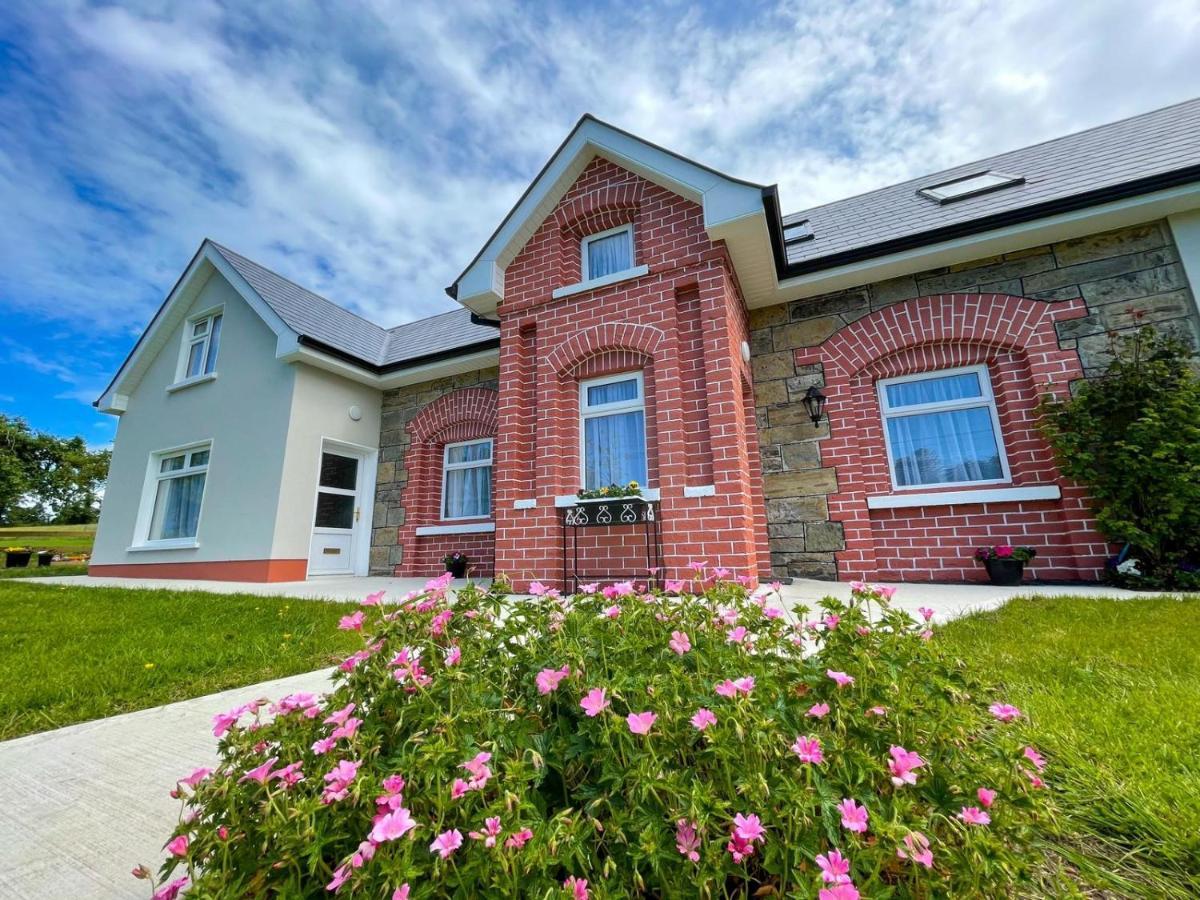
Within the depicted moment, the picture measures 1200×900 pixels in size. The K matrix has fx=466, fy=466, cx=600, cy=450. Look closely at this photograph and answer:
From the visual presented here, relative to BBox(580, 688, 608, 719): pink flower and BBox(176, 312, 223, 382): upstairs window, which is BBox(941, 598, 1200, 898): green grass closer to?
BBox(580, 688, 608, 719): pink flower

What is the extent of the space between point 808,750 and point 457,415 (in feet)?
26.1

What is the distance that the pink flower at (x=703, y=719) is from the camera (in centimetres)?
92

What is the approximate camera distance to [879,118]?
7613 millimetres

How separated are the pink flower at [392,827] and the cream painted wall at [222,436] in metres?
8.01

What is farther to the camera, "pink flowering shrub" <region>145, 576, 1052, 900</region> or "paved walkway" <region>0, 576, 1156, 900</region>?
"paved walkway" <region>0, 576, 1156, 900</region>

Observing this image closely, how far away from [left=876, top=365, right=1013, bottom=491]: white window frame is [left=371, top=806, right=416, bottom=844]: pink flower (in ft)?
20.3

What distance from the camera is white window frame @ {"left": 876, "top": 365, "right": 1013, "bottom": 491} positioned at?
5.29 meters

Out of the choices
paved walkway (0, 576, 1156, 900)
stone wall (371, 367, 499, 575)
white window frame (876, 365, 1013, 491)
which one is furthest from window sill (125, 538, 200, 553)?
white window frame (876, 365, 1013, 491)

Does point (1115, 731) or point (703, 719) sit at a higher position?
point (703, 719)

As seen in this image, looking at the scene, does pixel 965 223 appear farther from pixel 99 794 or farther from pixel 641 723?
pixel 99 794

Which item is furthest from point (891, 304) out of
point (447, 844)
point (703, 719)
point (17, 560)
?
point (17, 560)

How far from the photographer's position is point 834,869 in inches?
27.6

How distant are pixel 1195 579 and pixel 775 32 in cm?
757

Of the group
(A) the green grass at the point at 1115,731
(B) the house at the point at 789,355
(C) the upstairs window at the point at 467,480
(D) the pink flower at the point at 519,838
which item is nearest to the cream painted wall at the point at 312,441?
(B) the house at the point at 789,355
